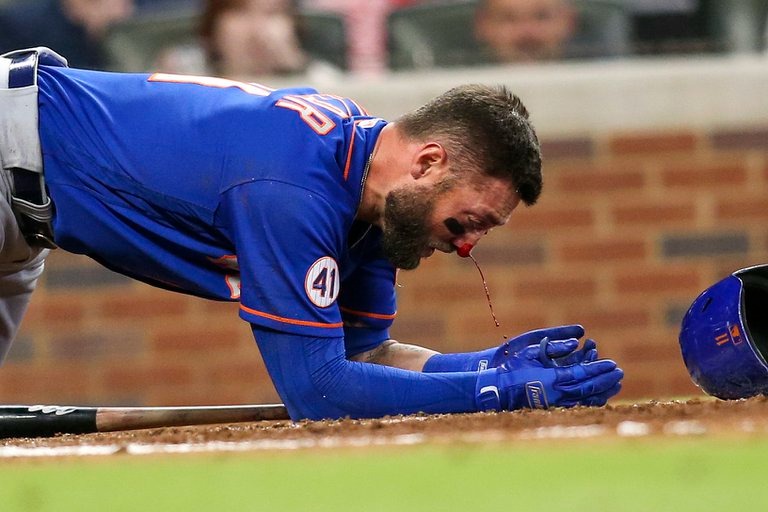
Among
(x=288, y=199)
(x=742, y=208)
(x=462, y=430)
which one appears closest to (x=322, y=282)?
(x=288, y=199)

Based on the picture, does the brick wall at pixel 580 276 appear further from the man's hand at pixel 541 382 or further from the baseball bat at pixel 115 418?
the man's hand at pixel 541 382

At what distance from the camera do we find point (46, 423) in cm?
429

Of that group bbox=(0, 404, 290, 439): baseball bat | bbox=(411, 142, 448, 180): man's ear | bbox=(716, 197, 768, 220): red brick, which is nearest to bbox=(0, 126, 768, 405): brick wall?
bbox=(716, 197, 768, 220): red brick

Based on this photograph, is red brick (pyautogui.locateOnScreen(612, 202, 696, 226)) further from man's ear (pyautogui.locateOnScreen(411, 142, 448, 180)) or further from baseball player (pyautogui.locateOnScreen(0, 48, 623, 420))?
man's ear (pyautogui.locateOnScreen(411, 142, 448, 180))

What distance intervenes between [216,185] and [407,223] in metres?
0.56

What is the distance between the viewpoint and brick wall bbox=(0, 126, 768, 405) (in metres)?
7.22

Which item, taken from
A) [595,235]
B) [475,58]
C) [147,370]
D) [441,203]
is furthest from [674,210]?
[441,203]

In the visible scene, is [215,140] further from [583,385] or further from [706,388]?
[706,388]

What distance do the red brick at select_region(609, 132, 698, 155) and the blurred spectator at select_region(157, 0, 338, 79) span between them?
161 cm

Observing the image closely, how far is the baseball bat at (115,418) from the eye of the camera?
4266 mm

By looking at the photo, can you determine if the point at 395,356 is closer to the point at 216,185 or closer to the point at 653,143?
the point at 216,185

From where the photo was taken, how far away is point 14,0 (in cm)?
764

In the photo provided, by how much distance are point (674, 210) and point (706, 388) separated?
130 inches

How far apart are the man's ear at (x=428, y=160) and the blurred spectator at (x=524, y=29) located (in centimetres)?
337
